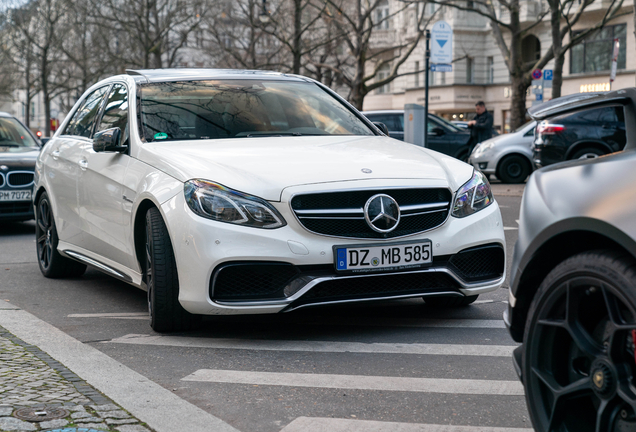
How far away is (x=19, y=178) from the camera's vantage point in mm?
11125

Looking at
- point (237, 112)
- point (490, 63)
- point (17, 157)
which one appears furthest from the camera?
point (490, 63)

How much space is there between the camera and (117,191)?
5.70 metres

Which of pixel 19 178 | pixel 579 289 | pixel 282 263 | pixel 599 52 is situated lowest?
pixel 19 178

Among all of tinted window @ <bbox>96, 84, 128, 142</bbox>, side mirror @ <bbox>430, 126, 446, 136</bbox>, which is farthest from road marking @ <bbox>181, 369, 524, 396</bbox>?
side mirror @ <bbox>430, 126, 446, 136</bbox>

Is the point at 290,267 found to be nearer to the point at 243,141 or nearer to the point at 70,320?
the point at 243,141

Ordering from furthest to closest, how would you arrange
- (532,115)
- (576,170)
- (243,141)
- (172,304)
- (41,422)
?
(243,141) → (172,304) → (41,422) → (532,115) → (576,170)

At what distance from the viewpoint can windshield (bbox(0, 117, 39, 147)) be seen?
1207cm

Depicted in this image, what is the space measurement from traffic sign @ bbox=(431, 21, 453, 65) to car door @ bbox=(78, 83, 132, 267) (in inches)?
532

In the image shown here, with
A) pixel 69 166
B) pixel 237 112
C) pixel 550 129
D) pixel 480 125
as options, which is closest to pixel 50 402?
pixel 237 112

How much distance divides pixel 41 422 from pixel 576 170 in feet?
7.05

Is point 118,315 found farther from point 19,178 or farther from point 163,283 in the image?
point 19,178

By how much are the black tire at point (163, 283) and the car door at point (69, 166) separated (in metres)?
1.75

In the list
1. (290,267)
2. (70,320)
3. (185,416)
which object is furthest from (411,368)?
(70,320)

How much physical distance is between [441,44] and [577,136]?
14.5ft
